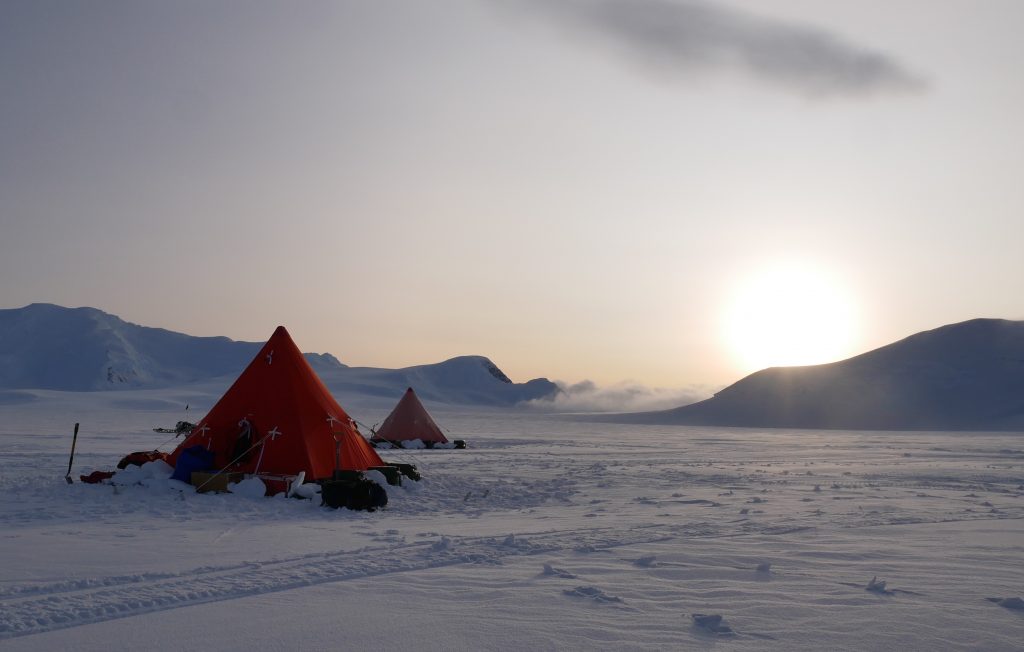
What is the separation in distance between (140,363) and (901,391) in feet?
476

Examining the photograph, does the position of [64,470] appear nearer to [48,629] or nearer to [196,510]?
[196,510]

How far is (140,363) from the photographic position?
16800 centimetres

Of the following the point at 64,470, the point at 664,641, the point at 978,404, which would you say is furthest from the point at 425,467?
the point at 978,404

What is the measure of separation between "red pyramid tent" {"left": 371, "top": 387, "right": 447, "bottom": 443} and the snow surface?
13.7 meters

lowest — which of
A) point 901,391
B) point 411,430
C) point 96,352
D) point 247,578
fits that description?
point 247,578

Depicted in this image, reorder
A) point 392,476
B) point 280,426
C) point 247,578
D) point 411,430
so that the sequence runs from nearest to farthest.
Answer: point 247,578, point 392,476, point 280,426, point 411,430

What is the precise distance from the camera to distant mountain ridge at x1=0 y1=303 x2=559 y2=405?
141750mm

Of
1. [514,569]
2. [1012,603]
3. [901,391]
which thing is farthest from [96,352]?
[1012,603]

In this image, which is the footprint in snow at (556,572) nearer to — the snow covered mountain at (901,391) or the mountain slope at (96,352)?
the snow covered mountain at (901,391)

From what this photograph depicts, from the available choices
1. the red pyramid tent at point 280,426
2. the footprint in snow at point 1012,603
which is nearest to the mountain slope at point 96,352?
the red pyramid tent at point 280,426

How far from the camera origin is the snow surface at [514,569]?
514 cm

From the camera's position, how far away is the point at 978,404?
71.6 metres

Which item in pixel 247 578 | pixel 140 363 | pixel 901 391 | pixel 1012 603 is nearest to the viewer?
pixel 1012 603

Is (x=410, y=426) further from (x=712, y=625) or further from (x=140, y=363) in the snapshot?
(x=140, y=363)
